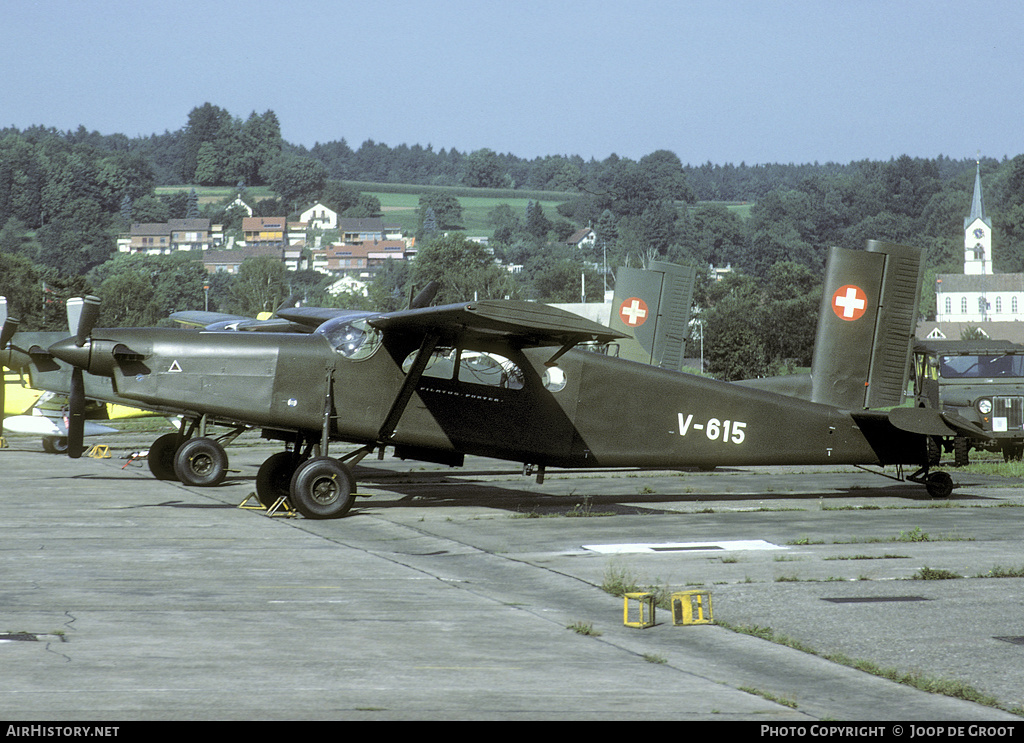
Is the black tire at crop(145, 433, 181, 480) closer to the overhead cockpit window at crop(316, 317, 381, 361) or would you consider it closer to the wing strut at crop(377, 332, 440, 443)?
the overhead cockpit window at crop(316, 317, 381, 361)

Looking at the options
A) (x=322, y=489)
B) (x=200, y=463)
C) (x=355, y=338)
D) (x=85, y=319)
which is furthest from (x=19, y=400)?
(x=322, y=489)

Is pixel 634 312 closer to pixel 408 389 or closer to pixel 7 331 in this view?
pixel 408 389

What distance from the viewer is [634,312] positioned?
2380 cm

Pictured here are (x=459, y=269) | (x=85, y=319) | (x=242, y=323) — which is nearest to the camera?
(x=85, y=319)

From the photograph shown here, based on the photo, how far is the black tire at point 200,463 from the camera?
18531 millimetres

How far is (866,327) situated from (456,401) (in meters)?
6.08

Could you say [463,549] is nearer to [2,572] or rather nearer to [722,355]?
[2,572]

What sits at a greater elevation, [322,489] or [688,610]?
[688,610]

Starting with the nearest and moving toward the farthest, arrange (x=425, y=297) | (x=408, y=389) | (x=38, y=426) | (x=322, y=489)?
(x=322, y=489) < (x=408, y=389) < (x=425, y=297) < (x=38, y=426)

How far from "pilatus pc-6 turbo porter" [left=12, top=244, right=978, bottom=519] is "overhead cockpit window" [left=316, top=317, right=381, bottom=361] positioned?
16mm

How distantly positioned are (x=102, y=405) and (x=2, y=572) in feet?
56.6

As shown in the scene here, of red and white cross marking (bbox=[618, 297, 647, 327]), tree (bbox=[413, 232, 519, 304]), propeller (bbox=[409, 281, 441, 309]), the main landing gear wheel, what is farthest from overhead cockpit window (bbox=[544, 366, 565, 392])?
tree (bbox=[413, 232, 519, 304])

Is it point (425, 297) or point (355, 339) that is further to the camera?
point (425, 297)

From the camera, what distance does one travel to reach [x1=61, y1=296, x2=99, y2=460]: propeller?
576 inches
